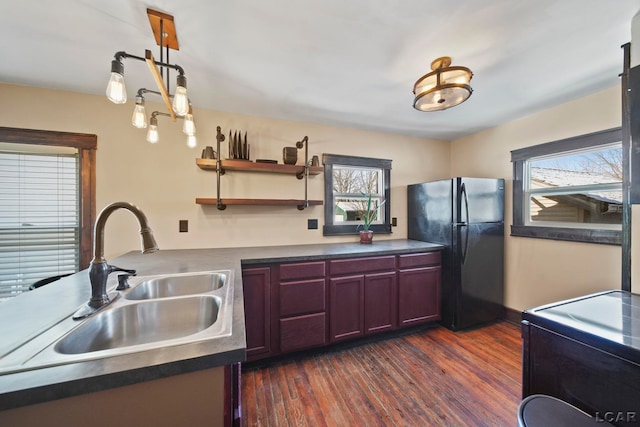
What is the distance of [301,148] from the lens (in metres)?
2.77

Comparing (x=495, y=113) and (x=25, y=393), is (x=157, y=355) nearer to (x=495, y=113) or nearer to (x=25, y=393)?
(x=25, y=393)

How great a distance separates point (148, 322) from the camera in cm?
110

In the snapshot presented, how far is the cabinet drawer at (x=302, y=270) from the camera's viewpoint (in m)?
2.07

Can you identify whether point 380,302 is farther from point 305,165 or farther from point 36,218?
point 36,218

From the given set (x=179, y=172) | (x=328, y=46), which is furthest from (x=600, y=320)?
(x=179, y=172)

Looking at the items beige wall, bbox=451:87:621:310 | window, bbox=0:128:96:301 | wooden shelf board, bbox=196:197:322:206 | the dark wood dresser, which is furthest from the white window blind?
beige wall, bbox=451:87:621:310

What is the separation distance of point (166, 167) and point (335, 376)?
2372mm

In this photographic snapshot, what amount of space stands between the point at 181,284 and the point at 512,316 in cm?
334

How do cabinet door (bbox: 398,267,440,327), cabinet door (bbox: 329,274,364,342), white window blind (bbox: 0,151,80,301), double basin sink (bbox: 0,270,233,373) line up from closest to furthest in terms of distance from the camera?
double basin sink (bbox: 0,270,233,373)
white window blind (bbox: 0,151,80,301)
cabinet door (bbox: 329,274,364,342)
cabinet door (bbox: 398,267,440,327)

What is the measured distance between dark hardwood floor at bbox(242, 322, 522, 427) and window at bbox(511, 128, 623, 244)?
119 cm

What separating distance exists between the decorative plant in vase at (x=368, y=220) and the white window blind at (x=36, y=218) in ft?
8.83

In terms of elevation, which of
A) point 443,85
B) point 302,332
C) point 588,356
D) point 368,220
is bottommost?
point 302,332

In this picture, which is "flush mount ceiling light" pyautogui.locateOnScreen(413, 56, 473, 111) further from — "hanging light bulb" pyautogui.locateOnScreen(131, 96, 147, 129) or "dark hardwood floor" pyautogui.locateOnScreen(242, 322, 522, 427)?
"dark hardwood floor" pyautogui.locateOnScreen(242, 322, 522, 427)

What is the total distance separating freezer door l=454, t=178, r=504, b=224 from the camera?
8.30 ft
